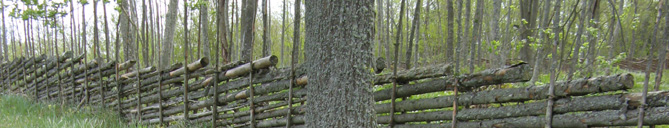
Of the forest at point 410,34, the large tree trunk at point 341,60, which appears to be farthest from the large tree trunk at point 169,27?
the large tree trunk at point 341,60

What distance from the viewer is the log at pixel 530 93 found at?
176 centimetres

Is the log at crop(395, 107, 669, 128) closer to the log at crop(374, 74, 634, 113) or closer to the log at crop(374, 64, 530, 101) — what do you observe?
the log at crop(374, 74, 634, 113)

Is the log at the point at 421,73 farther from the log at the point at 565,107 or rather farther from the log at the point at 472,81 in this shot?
the log at the point at 565,107

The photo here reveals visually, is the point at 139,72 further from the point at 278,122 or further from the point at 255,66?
the point at 278,122

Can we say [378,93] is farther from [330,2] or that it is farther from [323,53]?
[330,2]

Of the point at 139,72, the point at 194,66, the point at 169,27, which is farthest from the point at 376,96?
the point at 169,27

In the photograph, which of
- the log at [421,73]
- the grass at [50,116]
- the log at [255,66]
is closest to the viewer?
the log at [421,73]

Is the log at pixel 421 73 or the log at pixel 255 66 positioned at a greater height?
the log at pixel 255 66

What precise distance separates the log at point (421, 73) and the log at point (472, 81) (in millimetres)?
51

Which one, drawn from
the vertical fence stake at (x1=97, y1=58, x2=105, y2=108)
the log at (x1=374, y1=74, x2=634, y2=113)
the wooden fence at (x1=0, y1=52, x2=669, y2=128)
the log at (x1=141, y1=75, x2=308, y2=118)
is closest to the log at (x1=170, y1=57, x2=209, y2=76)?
the wooden fence at (x1=0, y1=52, x2=669, y2=128)

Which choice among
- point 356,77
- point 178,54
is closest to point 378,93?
point 356,77

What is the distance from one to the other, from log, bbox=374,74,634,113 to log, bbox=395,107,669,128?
0.11 meters

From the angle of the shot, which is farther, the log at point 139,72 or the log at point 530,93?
the log at point 139,72

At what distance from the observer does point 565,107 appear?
6.53ft
